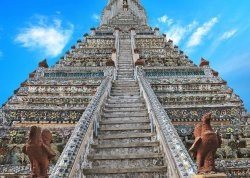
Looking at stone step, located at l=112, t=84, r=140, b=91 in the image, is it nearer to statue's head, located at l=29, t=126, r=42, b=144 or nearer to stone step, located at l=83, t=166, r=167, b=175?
stone step, located at l=83, t=166, r=167, b=175

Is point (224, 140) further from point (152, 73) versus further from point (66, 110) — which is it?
point (152, 73)

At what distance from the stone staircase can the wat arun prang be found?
904 millimetres

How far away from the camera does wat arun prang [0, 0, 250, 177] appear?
8.91 m

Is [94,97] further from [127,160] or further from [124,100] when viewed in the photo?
[127,160]

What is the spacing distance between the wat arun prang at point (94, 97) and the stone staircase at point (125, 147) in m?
0.90

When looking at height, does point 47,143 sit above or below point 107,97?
below

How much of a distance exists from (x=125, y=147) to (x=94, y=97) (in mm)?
3256

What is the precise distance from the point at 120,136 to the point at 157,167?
188 centimetres

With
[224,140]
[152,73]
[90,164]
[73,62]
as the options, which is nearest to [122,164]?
[90,164]

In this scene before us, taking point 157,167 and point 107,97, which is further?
point 107,97

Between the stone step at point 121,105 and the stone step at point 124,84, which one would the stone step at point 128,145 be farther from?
the stone step at point 124,84

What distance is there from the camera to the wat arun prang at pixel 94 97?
8.91 metres

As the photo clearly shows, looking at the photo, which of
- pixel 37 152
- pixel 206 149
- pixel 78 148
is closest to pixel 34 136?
pixel 37 152

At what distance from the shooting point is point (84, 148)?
7863 mm
